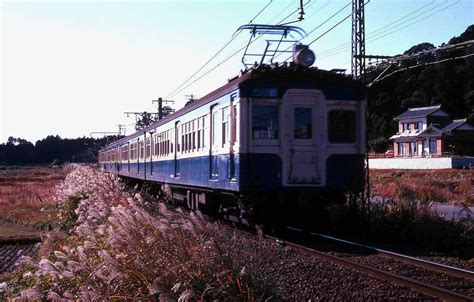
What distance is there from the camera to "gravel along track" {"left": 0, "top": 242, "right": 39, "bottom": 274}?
12.7 m

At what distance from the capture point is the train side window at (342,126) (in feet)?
40.2

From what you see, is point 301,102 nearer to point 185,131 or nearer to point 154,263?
point 185,131

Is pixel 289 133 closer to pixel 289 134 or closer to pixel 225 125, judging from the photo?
pixel 289 134

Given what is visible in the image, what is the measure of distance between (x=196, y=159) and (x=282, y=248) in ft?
16.9

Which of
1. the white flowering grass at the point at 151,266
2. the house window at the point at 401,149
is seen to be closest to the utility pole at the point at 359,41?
the white flowering grass at the point at 151,266

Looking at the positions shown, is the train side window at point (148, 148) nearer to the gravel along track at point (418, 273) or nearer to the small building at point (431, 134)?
the gravel along track at point (418, 273)

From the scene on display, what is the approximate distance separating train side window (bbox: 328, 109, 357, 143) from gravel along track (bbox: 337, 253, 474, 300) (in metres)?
3.10

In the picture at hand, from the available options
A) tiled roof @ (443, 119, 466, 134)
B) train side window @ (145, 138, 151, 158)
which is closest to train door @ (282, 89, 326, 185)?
train side window @ (145, 138, 151, 158)

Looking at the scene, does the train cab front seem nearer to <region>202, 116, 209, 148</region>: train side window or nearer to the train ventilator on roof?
the train ventilator on roof

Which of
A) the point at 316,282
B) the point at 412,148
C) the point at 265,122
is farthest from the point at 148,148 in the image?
the point at 412,148

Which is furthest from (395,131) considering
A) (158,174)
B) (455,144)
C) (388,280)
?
(388,280)

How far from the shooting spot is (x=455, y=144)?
59906mm

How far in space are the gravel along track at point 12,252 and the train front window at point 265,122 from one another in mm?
5197

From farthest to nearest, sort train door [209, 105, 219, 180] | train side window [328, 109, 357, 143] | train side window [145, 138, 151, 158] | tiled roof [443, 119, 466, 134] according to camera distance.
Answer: tiled roof [443, 119, 466, 134] < train side window [145, 138, 151, 158] < train door [209, 105, 219, 180] < train side window [328, 109, 357, 143]
